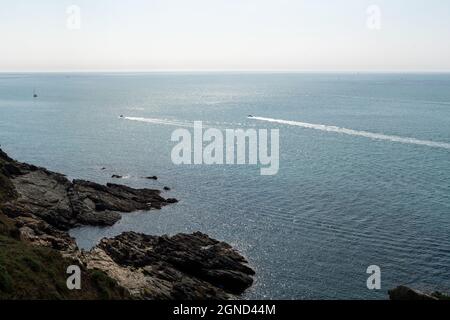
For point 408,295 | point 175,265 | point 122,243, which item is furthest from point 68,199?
point 408,295

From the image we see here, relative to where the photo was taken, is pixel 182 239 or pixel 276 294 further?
pixel 182 239

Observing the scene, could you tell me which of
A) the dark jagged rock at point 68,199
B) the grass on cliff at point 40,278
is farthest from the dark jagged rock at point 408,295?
the dark jagged rock at point 68,199

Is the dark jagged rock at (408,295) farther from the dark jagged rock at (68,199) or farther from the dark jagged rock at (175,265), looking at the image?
the dark jagged rock at (68,199)

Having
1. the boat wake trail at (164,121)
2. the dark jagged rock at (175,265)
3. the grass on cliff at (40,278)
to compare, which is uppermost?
the boat wake trail at (164,121)

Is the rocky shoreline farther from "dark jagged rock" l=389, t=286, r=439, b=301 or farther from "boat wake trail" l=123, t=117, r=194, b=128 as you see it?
"boat wake trail" l=123, t=117, r=194, b=128

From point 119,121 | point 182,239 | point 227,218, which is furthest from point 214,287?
point 119,121

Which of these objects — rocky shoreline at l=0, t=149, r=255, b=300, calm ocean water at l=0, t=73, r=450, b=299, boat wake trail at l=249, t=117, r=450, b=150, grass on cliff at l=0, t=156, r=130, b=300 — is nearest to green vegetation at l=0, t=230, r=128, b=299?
grass on cliff at l=0, t=156, r=130, b=300

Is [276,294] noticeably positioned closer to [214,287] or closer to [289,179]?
[214,287]
